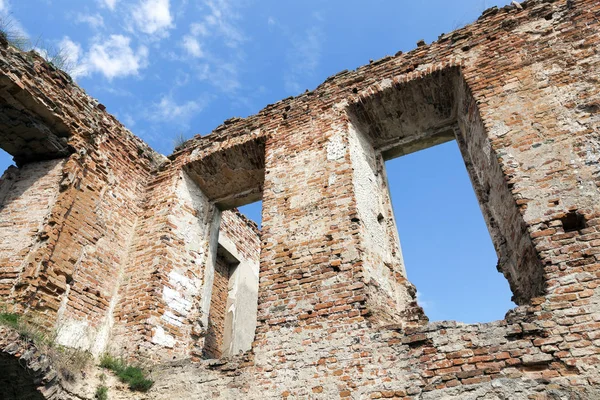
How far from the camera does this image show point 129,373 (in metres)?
4.57

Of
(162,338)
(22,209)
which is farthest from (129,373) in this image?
(22,209)

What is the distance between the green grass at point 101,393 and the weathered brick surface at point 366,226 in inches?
20.4

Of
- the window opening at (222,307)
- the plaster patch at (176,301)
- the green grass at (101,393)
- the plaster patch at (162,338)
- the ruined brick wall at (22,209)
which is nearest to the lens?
the green grass at (101,393)

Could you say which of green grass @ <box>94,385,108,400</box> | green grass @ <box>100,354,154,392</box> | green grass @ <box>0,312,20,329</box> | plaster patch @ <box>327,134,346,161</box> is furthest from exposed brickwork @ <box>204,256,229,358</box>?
plaster patch @ <box>327,134,346,161</box>

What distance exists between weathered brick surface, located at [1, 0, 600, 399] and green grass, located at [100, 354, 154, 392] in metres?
0.17

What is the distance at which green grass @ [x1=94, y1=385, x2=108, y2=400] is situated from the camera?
433 centimetres

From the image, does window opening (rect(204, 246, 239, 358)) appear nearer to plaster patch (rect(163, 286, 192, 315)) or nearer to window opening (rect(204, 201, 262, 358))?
window opening (rect(204, 201, 262, 358))

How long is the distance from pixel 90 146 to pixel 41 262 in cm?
198

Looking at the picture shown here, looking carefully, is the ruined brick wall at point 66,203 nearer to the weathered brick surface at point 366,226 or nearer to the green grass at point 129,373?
the weathered brick surface at point 366,226

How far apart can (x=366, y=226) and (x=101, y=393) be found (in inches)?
130

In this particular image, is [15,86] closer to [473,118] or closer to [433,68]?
[433,68]

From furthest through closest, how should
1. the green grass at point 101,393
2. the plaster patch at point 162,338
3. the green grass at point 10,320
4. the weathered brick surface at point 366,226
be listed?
the plaster patch at point 162,338
the green grass at point 101,393
the green grass at point 10,320
the weathered brick surface at point 366,226

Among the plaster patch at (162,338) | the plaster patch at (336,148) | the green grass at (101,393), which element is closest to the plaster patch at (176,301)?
the plaster patch at (162,338)

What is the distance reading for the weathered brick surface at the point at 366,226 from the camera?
3.45 m
